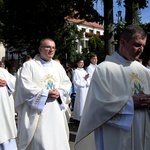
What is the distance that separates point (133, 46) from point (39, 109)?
235cm

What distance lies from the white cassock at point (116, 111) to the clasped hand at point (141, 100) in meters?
0.04

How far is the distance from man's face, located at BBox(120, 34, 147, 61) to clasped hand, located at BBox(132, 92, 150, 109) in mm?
376

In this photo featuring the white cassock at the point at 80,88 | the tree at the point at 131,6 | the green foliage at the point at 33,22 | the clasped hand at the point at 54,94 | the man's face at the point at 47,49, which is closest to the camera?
the clasped hand at the point at 54,94

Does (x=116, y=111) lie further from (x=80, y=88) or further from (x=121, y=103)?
(x=80, y=88)

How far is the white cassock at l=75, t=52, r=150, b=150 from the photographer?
2.95 meters

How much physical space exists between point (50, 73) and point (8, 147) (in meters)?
2.05

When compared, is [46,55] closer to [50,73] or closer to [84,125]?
[50,73]

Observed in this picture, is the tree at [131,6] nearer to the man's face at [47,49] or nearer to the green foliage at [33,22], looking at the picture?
the green foliage at [33,22]

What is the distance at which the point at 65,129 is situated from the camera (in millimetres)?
5355

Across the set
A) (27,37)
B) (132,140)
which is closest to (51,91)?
(132,140)

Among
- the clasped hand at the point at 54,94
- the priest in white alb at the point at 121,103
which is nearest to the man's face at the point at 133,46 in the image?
the priest in white alb at the point at 121,103

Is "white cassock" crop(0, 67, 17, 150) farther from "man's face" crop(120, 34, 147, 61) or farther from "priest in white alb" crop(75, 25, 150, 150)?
"man's face" crop(120, 34, 147, 61)

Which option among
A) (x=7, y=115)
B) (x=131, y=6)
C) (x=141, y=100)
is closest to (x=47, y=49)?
(x=7, y=115)

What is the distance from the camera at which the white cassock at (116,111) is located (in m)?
2.95
